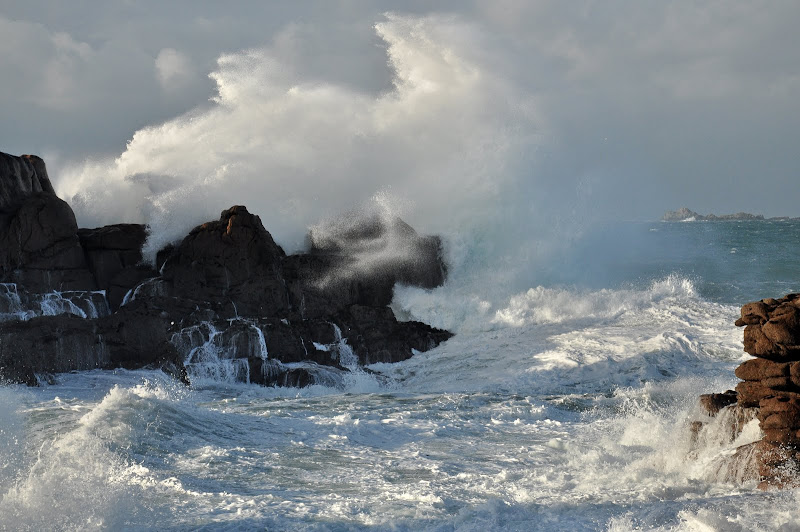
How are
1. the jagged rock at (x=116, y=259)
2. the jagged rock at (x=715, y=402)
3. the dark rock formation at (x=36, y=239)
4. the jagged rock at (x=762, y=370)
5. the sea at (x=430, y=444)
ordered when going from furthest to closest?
the jagged rock at (x=116, y=259) → the dark rock formation at (x=36, y=239) → the jagged rock at (x=715, y=402) → the jagged rock at (x=762, y=370) → the sea at (x=430, y=444)

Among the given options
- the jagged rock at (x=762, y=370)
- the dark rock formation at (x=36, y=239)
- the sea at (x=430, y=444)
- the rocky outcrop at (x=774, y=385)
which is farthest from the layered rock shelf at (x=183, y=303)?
the rocky outcrop at (x=774, y=385)

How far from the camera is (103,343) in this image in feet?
51.9

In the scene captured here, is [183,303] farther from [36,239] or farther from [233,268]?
[36,239]

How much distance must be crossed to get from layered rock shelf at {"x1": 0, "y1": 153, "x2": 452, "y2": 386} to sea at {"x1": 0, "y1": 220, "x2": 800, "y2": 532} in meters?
0.51

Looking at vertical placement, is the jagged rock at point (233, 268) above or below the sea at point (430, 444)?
above

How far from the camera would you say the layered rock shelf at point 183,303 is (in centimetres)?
1581

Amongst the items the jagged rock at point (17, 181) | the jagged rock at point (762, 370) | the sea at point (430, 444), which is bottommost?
the sea at point (430, 444)

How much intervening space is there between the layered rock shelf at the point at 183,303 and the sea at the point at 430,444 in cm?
51

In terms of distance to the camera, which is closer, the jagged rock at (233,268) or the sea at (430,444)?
the sea at (430,444)

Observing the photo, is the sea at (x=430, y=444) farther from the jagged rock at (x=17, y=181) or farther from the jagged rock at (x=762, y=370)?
the jagged rock at (x=17, y=181)

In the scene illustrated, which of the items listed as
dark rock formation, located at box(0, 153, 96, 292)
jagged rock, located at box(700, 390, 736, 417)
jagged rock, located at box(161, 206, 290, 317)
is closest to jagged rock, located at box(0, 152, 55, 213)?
dark rock formation, located at box(0, 153, 96, 292)

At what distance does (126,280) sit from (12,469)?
11.1 metres

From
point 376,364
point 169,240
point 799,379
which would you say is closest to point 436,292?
point 376,364

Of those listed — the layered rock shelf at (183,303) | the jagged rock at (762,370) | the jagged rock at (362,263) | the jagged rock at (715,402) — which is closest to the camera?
the jagged rock at (762,370)
